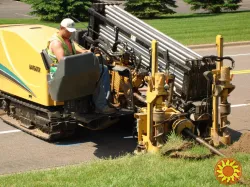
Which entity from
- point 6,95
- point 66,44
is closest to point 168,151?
point 66,44

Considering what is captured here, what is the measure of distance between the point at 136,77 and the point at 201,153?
6.65 feet

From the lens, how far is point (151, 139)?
8461 mm

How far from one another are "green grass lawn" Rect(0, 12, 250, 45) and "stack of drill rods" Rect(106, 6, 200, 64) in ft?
33.7

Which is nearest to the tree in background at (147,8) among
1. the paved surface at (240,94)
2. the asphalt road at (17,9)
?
the asphalt road at (17,9)

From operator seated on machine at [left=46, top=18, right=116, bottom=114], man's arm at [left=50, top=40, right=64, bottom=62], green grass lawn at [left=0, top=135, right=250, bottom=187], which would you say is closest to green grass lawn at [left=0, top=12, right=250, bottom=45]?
operator seated on machine at [left=46, top=18, right=116, bottom=114]

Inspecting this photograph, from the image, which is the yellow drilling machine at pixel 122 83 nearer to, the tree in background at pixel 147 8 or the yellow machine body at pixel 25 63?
the yellow machine body at pixel 25 63

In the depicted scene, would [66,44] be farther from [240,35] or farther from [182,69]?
[240,35]

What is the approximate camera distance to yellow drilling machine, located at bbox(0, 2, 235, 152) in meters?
8.56

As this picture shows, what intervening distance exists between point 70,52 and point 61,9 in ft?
61.9

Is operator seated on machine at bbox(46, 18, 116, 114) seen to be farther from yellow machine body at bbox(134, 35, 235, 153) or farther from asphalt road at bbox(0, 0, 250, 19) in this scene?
asphalt road at bbox(0, 0, 250, 19)

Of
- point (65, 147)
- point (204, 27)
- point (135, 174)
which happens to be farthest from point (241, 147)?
point (204, 27)

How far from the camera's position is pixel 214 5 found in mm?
31547

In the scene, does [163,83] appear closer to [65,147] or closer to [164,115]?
[164,115]

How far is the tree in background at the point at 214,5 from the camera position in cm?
3166
